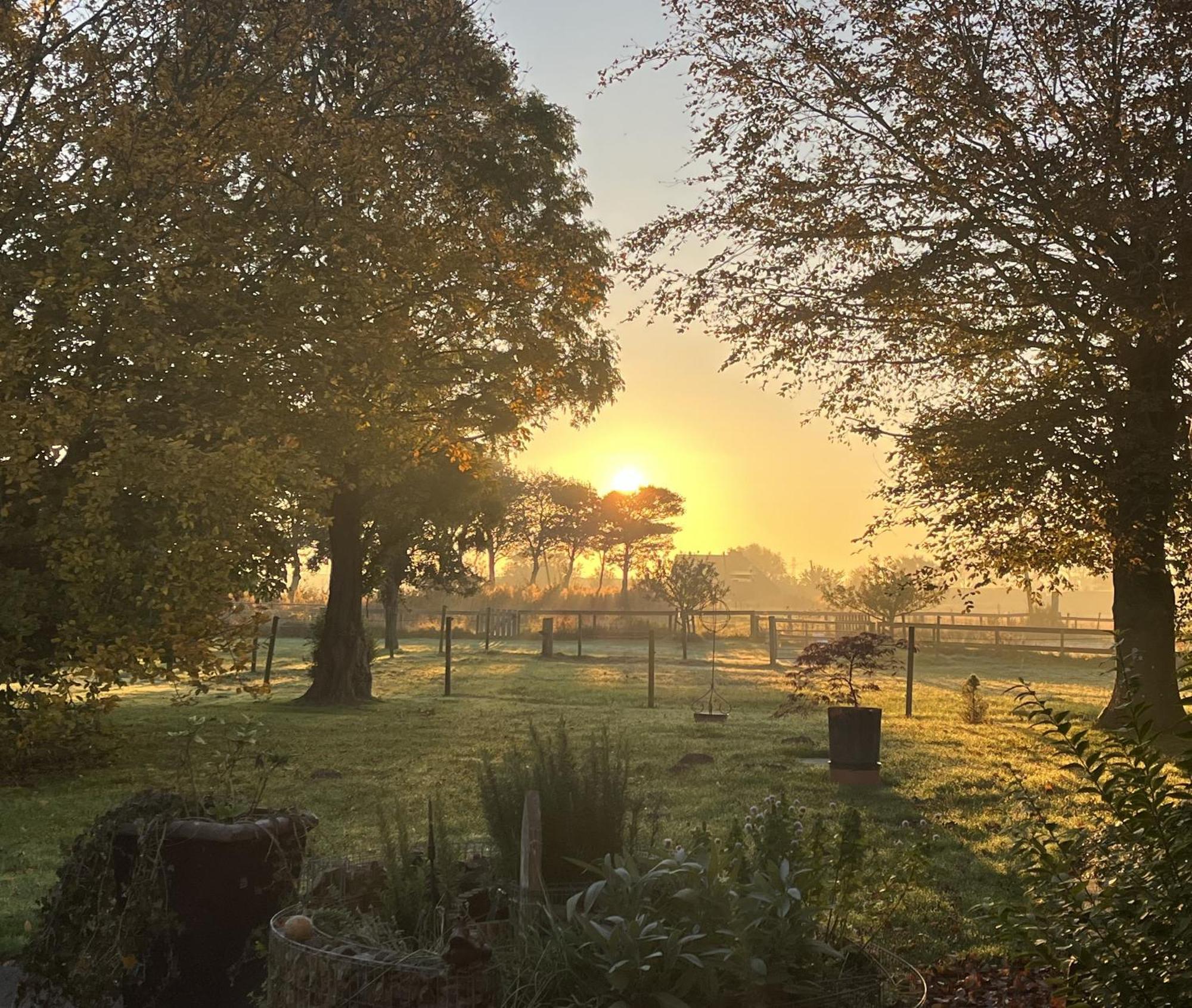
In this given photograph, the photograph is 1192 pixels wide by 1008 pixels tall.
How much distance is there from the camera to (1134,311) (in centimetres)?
1387

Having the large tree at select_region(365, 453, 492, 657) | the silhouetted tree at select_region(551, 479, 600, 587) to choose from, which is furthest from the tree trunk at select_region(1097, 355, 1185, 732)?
the silhouetted tree at select_region(551, 479, 600, 587)

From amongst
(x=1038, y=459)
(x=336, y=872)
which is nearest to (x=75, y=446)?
(x=336, y=872)

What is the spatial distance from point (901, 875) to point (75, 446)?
916 cm

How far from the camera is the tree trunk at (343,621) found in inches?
846

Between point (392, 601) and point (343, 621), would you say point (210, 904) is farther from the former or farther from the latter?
point (392, 601)

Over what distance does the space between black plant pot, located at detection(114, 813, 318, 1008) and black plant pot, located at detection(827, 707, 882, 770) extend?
8033 mm

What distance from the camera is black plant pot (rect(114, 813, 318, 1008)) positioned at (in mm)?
4594

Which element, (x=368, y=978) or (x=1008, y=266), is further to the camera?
(x=1008, y=266)

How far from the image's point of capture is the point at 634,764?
12.6 m

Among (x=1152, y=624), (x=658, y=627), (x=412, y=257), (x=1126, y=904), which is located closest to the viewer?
(x=1126, y=904)

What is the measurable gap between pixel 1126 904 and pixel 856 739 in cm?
819

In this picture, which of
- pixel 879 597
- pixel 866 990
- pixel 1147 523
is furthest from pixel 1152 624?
pixel 879 597

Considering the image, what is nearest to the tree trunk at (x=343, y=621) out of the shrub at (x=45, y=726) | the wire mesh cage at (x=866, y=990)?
the shrub at (x=45, y=726)

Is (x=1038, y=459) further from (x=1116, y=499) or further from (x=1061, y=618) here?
(x=1061, y=618)
